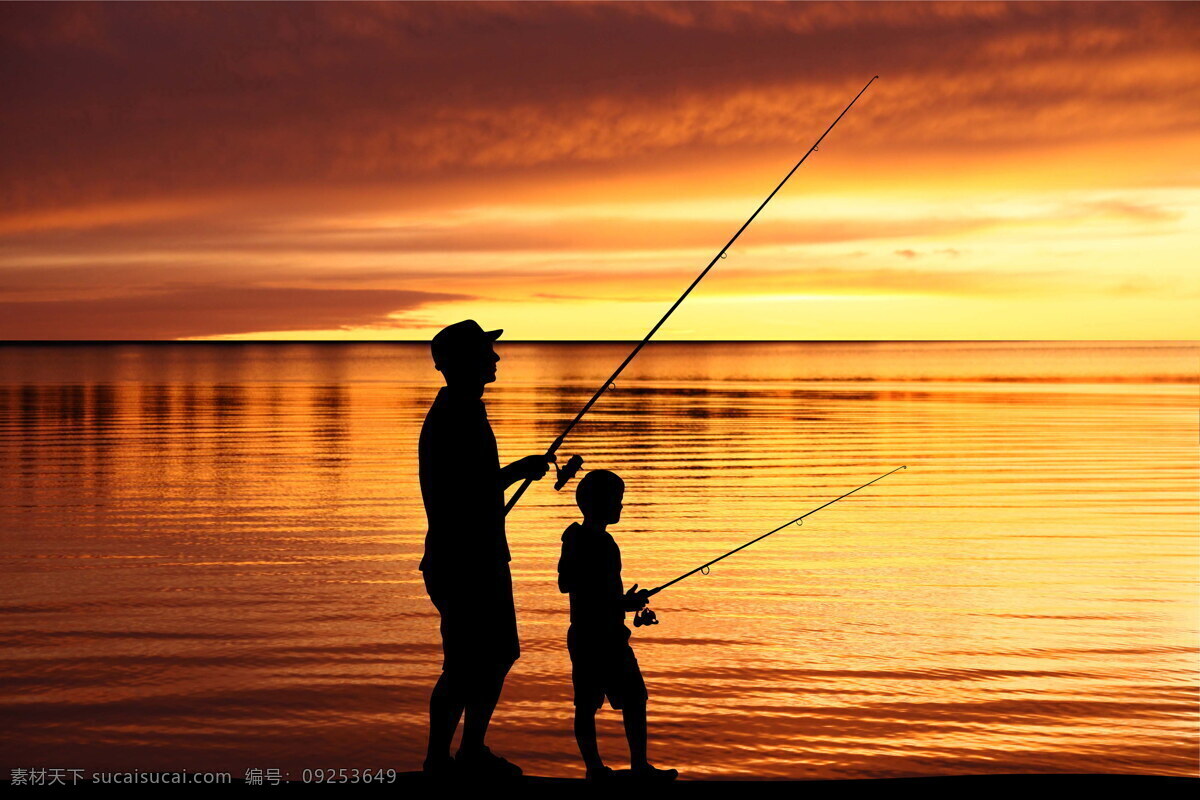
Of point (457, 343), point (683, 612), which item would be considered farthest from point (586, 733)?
point (683, 612)

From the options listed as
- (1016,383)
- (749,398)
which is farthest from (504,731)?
(1016,383)

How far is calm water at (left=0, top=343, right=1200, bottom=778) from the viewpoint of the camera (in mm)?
7375

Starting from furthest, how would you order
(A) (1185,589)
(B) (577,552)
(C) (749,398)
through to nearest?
(C) (749,398), (A) (1185,589), (B) (577,552)

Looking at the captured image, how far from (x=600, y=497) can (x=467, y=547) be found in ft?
2.04

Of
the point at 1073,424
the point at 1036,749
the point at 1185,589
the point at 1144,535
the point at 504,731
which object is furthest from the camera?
the point at 1073,424

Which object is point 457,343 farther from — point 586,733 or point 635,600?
point 586,733

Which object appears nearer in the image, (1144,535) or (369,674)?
(369,674)

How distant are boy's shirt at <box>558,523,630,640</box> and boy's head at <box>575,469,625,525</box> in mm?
67

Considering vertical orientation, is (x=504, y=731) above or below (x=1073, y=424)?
below

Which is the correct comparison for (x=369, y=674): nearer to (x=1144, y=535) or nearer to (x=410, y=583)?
(x=410, y=583)

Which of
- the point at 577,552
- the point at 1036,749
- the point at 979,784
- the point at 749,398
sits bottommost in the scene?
the point at 1036,749

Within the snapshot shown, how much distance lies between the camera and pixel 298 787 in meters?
4.64

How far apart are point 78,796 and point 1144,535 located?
40.4 feet

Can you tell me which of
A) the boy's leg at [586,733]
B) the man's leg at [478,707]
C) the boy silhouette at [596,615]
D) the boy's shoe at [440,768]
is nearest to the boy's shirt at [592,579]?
the boy silhouette at [596,615]
